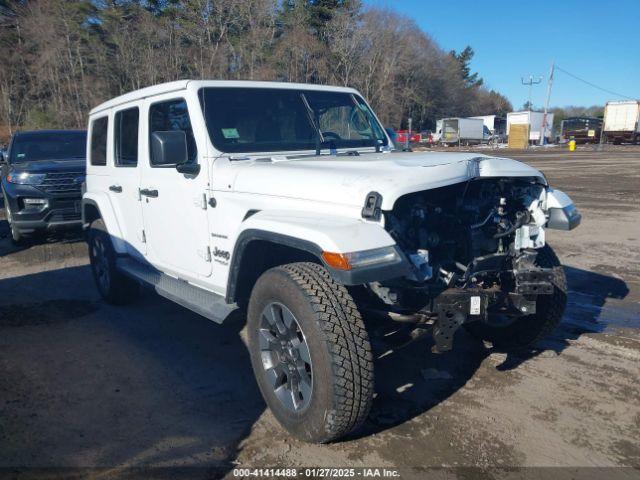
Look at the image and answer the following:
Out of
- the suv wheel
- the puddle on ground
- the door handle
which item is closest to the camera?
the suv wheel

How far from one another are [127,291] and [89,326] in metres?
0.62

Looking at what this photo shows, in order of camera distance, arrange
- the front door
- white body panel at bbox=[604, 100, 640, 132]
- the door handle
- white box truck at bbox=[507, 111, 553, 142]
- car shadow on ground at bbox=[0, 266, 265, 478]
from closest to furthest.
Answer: car shadow on ground at bbox=[0, 266, 265, 478]
the front door
the door handle
white body panel at bbox=[604, 100, 640, 132]
white box truck at bbox=[507, 111, 553, 142]

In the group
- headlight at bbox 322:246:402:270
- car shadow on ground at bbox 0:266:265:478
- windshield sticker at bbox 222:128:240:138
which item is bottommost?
car shadow on ground at bbox 0:266:265:478

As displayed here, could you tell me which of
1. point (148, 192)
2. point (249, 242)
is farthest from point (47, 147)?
point (249, 242)

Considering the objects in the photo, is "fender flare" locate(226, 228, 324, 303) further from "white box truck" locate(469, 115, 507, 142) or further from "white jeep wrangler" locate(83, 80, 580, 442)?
"white box truck" locate(469, 115, 507, 142)

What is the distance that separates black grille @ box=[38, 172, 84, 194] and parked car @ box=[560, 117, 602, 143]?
48.4m

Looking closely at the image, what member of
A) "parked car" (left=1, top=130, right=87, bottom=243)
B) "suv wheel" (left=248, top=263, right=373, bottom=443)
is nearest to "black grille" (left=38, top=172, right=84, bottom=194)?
"parked car" (left=1, top=130, right=87, bottom=243)

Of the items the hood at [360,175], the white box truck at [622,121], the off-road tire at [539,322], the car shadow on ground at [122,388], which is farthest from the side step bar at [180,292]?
the white box truck at [622,121]

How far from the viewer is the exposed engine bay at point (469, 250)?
119 inches

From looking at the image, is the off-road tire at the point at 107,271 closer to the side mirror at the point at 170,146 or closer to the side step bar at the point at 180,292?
the side step bar at the point at 180,292

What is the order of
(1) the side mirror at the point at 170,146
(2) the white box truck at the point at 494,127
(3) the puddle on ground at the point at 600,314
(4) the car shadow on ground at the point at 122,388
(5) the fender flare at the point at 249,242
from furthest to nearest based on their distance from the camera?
1. (2) the white box truck at the point at 494,127
2. (3) the puddle on ground at the point at 600,314
3. (1) the side mirror at the point at 170,146
4. (4) the car shadow on ground at the point at 122,388
5. (5) the fender flare at the point at 249,242

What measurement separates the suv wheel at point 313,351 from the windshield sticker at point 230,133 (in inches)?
53.6

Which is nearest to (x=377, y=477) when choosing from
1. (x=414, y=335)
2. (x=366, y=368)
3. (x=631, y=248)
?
(x=366, y=368)

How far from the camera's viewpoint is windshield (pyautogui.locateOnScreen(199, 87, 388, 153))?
4004mm
